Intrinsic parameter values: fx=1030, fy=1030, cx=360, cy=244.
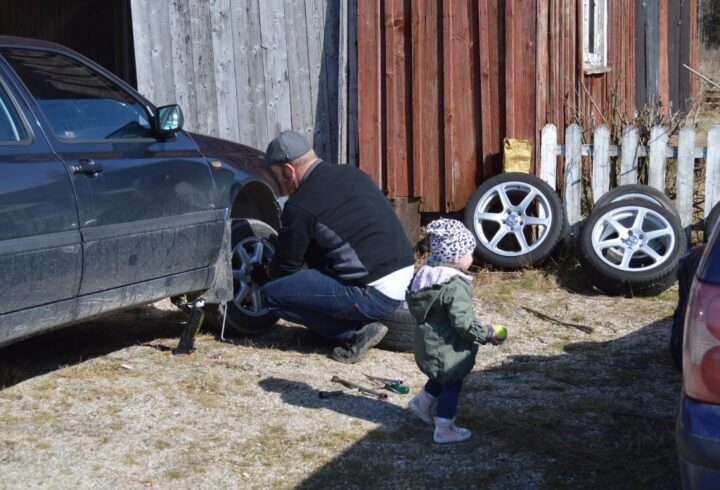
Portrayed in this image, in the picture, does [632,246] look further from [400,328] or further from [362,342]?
[362,342]

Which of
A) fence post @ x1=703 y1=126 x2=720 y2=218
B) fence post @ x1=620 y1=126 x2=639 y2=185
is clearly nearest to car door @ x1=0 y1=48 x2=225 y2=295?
fence post @ x1=620 y1=126 x2=639 y2=185

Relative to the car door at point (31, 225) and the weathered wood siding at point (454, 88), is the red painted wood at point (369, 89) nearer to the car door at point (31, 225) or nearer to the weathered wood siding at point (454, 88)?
the weathered wood siding at point (454, 88)

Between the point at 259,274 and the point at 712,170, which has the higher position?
the point at 712,170

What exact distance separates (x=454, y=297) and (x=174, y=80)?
5.44 metres

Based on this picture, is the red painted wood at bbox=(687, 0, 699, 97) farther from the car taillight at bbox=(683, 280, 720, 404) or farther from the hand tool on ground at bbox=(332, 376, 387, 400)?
the car taillight at bbox=(683, 280, 720, 404)

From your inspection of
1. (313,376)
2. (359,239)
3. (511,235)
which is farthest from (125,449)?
(511,235)

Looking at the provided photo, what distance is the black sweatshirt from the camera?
5.80 metres

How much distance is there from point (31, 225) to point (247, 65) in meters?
4.79

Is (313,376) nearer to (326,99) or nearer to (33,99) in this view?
(33,99)

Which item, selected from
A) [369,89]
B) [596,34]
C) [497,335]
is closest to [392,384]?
[497,335]

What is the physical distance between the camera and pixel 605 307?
7.38 meters

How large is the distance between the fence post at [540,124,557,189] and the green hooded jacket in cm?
394

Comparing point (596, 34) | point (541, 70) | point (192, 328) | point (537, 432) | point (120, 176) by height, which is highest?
point (596, 34)

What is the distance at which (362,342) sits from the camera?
610 cm
